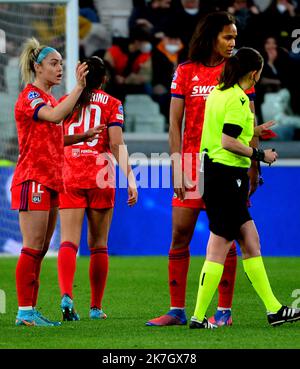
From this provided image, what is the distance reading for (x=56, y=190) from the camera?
24.1 feet

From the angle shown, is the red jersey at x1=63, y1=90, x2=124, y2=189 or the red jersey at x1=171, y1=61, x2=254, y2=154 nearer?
the red jersey at x1=171, y1=61, x2=254, y2=154

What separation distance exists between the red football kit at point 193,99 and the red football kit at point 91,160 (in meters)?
0.66

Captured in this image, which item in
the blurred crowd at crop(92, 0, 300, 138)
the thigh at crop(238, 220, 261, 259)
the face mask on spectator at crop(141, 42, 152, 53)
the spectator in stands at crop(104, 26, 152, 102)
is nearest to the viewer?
the thigh at crop(238, 220, 261, 259)

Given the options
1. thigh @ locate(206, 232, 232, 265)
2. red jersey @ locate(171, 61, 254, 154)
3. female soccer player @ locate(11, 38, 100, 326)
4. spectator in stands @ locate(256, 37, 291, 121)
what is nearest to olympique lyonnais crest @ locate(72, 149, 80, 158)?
female soccer player @ locate(11, 38, 100, 326)

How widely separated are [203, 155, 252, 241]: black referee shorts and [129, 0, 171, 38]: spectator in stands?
9387mm

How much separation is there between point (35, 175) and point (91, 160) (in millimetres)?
708

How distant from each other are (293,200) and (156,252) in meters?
1.67

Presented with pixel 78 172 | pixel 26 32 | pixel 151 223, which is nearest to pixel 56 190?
pixel 78 172

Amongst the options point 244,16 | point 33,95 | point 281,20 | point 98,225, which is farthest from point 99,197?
point 281,20

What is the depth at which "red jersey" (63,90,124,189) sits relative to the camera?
7.87 m

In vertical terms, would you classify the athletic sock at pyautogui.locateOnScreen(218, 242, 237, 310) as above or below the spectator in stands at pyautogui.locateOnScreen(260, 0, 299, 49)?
below

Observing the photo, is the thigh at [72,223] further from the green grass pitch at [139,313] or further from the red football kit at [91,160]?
the green grass pitch at [139,313]

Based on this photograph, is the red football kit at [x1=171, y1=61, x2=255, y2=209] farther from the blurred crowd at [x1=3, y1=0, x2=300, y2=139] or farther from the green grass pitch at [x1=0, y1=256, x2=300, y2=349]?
the blurred crowd at [x1=3, y1=0, x2=300, y2=139]

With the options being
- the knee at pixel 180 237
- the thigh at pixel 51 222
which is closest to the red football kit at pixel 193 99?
the knee at pixel 180 237
